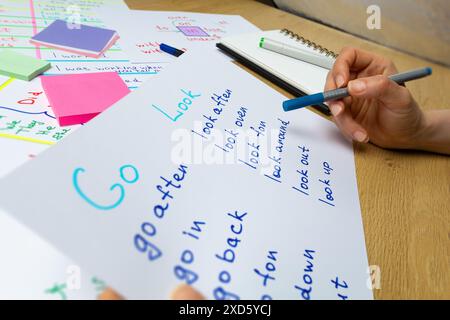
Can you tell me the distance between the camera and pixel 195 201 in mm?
341

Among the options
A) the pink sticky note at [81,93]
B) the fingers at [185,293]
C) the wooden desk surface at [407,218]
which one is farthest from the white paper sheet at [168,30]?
the fingers at [185,293]

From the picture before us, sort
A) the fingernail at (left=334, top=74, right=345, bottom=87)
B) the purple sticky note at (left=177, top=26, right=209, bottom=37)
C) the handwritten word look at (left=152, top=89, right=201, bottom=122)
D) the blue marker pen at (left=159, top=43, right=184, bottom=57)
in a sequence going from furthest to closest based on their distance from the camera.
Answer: the purple sticky note at (left=177, top=26, right=209, bottom=37) → the blue marker pen at (left=159, top=43, right=184, bottom=57) → the fingernail at (left=334, top=74, right=345, bottom=87) → the handwritten word look at (left=152, top=89, right=201, bottom=122)

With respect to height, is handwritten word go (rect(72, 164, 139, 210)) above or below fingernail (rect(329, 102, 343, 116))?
below

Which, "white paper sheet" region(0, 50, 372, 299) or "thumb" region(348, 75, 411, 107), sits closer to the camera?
"white paper sheet" region(0, 50, 372, 299)

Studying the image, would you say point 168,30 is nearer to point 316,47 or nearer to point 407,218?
point 316,47

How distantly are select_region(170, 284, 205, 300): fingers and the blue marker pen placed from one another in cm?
46

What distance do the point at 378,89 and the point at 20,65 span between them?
0.50 m

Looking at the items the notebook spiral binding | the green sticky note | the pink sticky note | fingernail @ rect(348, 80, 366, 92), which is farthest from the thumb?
the green sticky note

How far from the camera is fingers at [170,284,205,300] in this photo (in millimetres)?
263

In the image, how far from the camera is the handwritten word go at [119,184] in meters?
0.29

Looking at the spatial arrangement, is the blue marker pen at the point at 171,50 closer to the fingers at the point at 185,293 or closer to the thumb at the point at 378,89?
the thumb at the point at 378,89

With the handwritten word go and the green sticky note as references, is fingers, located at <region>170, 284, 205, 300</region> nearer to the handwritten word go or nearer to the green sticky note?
the handwritten word go

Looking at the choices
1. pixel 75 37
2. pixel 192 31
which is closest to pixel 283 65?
pixel 192 31

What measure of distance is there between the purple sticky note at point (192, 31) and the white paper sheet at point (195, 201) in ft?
0.98
